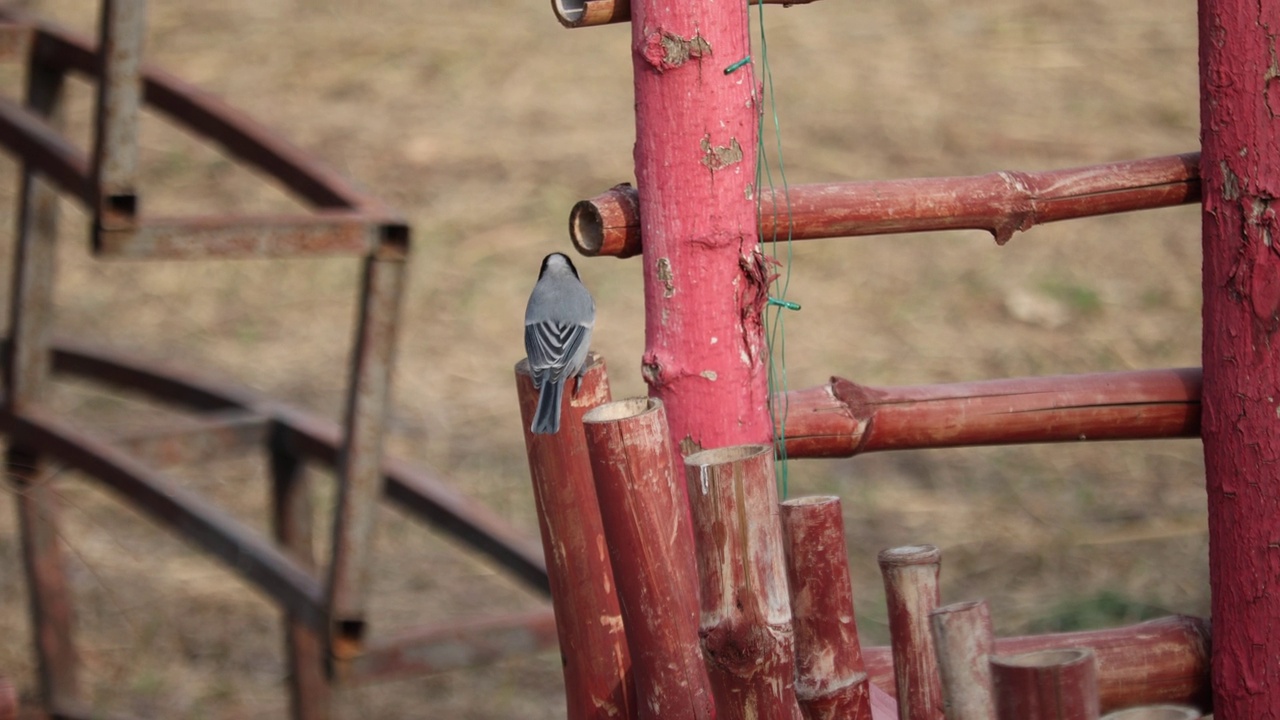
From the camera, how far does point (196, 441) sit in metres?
4.00

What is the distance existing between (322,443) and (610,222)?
7.31 feet

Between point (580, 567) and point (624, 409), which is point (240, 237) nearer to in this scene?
point (580, 567)

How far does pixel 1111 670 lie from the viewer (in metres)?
2.12

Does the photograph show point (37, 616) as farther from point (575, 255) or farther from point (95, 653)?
point (575, 255)

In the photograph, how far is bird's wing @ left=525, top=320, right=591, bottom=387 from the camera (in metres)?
→ 2.31

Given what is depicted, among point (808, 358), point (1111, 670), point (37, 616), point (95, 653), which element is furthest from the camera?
point (808, 358)

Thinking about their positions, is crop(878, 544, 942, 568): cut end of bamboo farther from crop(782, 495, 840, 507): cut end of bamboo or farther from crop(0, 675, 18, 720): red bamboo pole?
crop(0, 675, 18, 720): red bamboo pole

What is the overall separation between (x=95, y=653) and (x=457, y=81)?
3.72 m

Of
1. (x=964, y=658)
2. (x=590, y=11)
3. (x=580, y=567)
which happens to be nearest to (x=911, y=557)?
(x=964, y=658)

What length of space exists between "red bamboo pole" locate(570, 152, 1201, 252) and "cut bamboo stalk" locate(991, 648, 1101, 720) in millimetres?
804

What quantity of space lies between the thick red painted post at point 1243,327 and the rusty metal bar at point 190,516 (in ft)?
6.89

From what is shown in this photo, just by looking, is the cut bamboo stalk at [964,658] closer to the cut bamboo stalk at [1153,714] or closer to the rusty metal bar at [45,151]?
the cut bamboo stalk at [1153,714]

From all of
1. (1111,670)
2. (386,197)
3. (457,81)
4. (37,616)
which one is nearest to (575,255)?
(386,197)

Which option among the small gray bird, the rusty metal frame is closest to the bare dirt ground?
the rusty metal frame
